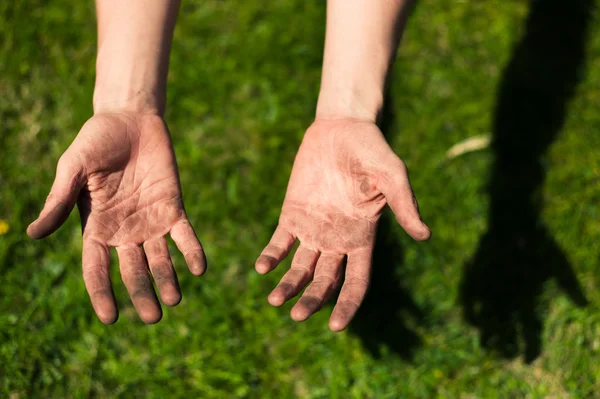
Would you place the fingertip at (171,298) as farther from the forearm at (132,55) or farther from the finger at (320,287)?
the forearm at (132,55)

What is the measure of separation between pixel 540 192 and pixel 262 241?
5.49 ft

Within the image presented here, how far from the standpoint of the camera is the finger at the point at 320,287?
203cm

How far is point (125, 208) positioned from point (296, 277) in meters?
0.72

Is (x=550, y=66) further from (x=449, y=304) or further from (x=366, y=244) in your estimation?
(x=366, y=244)

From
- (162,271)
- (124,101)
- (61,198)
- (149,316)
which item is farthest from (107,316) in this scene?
(124,101)

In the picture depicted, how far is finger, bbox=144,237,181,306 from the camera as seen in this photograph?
2055 mm

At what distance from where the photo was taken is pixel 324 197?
7.91ft

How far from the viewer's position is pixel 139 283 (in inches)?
82.2

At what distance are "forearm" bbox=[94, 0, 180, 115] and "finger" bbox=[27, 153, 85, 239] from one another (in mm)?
407

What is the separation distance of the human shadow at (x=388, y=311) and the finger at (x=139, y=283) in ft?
4.34

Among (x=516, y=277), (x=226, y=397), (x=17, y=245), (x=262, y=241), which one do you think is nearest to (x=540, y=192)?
(x=516, y=277)

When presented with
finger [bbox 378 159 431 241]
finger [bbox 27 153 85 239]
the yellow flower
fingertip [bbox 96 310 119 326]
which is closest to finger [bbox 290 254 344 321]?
finger [bbox 378 159 431 241]

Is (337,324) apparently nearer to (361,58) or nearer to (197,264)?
(197,264)

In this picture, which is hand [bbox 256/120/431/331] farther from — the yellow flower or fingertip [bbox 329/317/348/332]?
the yellow flower
